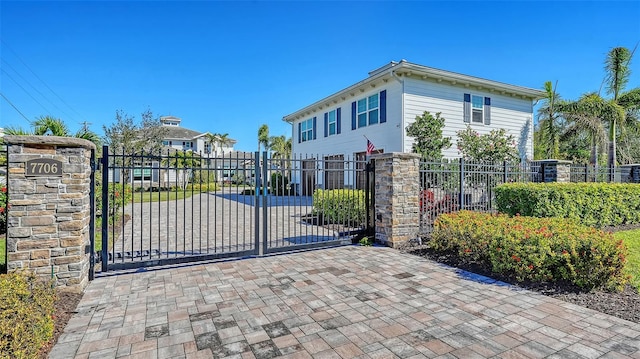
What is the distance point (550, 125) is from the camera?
16.7 m

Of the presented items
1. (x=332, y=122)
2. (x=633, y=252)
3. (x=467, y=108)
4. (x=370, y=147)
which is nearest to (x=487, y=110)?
(x=467, y=108)

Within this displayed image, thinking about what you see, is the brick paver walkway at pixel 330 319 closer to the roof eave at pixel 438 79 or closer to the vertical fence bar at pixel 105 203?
the vertical fence bar at pixel 105 203

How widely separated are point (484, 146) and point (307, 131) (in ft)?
32.7

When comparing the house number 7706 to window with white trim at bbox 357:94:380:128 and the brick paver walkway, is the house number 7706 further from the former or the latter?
window with white trim at bbox 357:94:380:128

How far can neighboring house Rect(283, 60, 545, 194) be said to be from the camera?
1216 cm

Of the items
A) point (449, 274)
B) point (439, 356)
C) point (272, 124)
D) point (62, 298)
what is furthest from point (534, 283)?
point (272, 124)

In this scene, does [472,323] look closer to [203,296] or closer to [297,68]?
[203,296]

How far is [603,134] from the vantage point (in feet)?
45.3

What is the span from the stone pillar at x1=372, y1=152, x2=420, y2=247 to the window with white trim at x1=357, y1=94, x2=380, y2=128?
23.2 feet

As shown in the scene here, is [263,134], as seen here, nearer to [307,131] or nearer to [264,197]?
[307,131]

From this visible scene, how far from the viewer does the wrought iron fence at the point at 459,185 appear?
25.0 feet

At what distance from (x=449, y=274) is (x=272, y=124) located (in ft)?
161

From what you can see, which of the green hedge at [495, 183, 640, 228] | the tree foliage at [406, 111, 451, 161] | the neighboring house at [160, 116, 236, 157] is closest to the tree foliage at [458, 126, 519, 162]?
the tree foliage at [406, 111, 451, 161]

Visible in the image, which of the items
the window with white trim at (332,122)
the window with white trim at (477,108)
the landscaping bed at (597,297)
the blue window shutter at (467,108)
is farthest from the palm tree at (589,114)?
the landscaping bed at (597,297)
